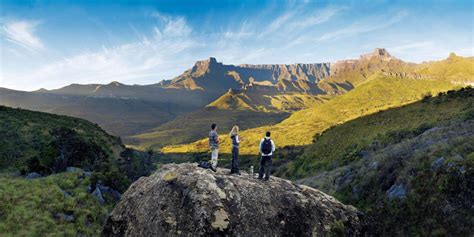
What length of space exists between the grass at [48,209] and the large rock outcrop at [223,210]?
551 cm

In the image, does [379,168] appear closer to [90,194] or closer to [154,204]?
[154,204]

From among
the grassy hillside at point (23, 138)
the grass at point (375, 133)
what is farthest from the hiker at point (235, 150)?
the grass at point (375, 133)

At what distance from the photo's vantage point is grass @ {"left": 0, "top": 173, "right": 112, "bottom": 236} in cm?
1594

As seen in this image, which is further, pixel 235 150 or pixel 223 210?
pixel 235 150

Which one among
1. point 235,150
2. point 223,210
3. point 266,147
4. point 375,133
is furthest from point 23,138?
point 375,133

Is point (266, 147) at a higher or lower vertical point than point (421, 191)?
higher

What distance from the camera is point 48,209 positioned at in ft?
60.3

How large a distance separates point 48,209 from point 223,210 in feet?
45.9

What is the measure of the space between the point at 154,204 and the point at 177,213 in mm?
1321

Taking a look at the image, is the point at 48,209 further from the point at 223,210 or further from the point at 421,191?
the point at 421,191

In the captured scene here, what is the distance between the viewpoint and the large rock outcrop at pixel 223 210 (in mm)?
11297

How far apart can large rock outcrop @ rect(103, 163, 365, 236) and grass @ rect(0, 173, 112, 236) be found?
5.51 m

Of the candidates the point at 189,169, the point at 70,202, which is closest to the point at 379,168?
the point at 189,169

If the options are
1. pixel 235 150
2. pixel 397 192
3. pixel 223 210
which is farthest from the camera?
pixel 235 150
